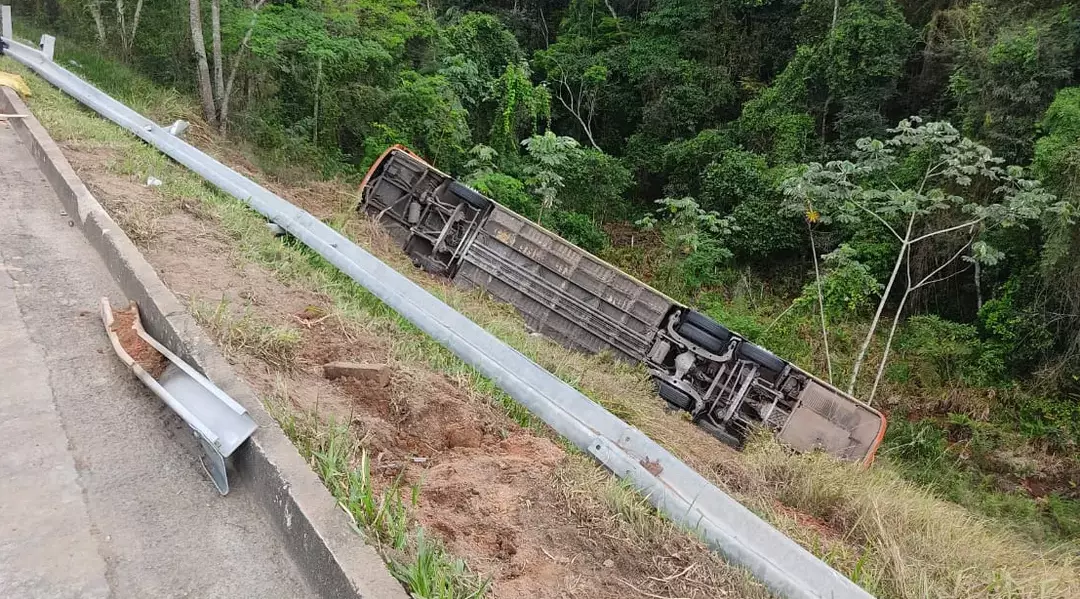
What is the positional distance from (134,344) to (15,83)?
244 inches

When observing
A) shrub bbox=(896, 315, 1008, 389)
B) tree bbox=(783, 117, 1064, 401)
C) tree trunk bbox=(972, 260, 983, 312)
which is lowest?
shrub bbox=(896, 315, 1008, 389)

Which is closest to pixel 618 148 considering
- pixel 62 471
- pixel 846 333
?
pixel 846 333

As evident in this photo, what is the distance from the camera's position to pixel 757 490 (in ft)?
14.6

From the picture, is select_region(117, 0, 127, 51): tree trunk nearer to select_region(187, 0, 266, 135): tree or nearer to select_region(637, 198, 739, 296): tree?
select_region(187, 0, 266, 135): tree

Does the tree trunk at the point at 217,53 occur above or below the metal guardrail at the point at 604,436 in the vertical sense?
above

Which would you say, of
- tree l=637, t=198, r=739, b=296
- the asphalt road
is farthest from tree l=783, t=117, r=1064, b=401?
the asphalt road

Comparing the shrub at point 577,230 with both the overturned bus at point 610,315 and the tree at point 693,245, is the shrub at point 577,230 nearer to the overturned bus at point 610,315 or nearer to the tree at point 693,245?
the tree at point 693,245

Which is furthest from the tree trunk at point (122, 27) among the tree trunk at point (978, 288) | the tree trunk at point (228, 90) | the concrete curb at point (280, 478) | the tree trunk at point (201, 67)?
the tree trunk at point (978, 288)

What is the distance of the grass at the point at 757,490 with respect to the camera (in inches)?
121

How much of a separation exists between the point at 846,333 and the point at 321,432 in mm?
12040

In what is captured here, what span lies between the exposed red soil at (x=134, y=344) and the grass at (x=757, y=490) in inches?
42.6

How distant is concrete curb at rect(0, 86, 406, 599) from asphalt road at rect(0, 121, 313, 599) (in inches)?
4.2

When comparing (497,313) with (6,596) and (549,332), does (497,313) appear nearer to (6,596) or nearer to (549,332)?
(549,332)

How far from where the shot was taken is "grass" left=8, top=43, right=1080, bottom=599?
3.07m
